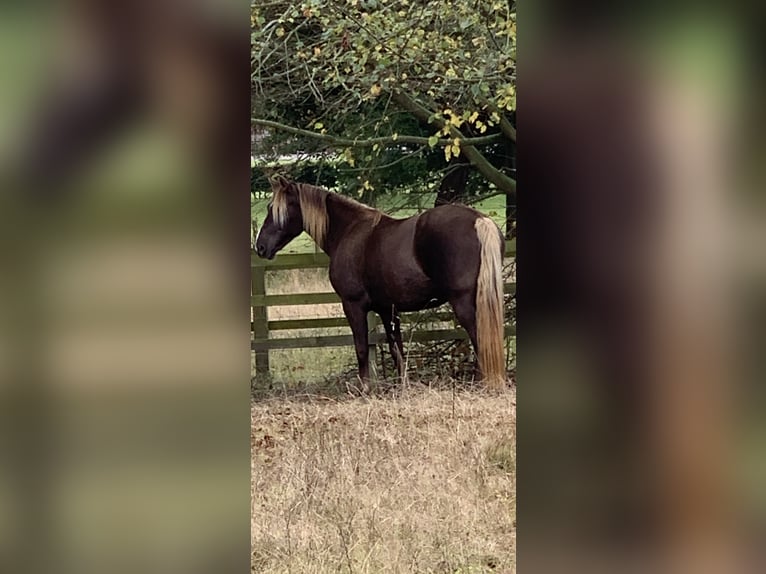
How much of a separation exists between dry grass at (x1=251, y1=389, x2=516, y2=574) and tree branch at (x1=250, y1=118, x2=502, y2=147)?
2.09 ft

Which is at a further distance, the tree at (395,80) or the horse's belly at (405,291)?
the horse's belly at (405,291)

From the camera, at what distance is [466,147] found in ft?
6.98

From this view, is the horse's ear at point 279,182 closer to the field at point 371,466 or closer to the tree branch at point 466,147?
the field at point 371,466

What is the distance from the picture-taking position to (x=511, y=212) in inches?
84.4

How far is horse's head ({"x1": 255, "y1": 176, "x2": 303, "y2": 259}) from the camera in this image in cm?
206

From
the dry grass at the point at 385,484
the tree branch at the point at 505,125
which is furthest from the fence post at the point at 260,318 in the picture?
the tree branch at the point at 505,125

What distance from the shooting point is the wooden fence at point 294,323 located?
2100 mm

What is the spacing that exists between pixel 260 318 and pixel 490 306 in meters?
0.59
